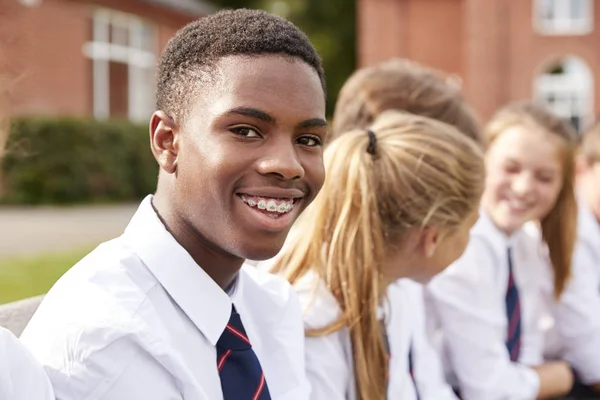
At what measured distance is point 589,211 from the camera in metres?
3.93

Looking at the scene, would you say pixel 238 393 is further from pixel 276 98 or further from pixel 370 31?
pixel 370 31

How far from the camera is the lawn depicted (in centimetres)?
597

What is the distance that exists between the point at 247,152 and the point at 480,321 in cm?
146

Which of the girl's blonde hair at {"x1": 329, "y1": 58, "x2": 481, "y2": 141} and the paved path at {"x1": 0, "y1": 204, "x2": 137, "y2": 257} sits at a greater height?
the girl's blonde hair at {"x1": 329, "y1": 58, "x2": 481, "y2": 141}

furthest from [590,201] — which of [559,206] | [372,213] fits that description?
[372,213]

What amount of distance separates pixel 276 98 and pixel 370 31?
27.1 metres

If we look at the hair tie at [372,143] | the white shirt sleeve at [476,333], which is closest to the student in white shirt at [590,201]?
the white shirt sleeve at [476,333]

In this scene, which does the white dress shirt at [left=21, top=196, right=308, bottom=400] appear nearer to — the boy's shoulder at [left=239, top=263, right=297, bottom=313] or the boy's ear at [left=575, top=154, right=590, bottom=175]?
the boy's shoulder at [left=239, top=263, right=297, bottom=313]

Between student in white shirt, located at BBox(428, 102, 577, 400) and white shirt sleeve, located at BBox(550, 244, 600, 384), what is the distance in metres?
0.09

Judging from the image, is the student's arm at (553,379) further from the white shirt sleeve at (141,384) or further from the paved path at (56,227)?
the paved path at (56,227)

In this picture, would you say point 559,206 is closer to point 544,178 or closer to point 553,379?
point 544,178

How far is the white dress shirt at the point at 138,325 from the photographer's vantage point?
1.42 metres

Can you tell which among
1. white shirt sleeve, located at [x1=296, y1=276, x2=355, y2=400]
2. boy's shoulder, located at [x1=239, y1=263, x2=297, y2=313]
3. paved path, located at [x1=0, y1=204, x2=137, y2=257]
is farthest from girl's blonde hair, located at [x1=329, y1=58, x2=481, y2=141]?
paved path, located at [x1=0, y1=204, x2=137, y2=257]

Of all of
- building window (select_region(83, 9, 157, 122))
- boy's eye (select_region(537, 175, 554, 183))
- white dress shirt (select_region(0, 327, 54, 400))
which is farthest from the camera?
building window (select_region(83, 9, 157, 122))
